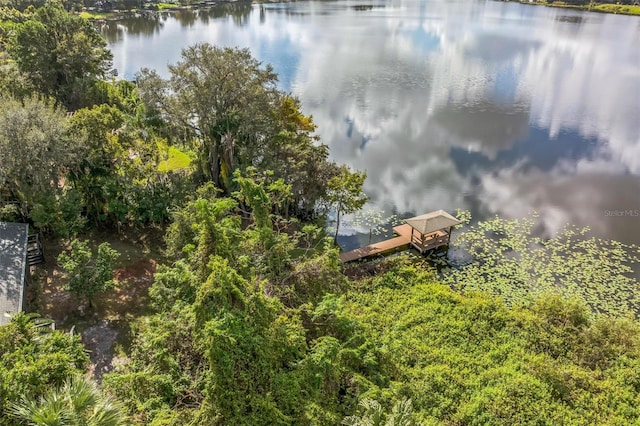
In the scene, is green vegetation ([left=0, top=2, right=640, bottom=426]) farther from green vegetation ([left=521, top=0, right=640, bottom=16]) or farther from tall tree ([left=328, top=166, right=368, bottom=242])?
green vegetation ([left=521, top=0, right=640, bottom=16])

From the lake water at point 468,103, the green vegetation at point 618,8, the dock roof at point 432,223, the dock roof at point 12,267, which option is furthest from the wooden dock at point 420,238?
the green vegetation at point 618,8

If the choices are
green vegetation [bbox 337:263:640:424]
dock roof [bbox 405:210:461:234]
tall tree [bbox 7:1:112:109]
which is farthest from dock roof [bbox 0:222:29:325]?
tall tree [bbox 7:1:112:109]

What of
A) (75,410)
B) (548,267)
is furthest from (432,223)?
(75,410)

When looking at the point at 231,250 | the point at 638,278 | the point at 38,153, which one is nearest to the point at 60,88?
the point at 38,153

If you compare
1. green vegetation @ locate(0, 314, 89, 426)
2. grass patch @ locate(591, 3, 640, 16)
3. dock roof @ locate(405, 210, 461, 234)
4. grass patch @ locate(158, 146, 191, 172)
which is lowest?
dock roof @ locate(405, 210, 461, 234)

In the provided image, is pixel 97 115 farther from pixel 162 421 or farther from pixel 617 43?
pixel 617 43
